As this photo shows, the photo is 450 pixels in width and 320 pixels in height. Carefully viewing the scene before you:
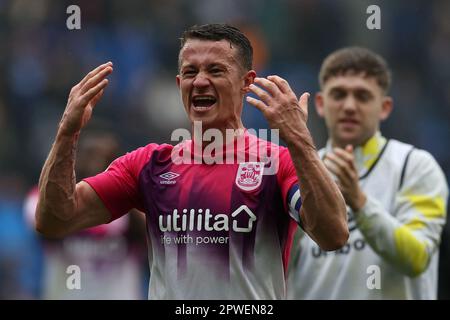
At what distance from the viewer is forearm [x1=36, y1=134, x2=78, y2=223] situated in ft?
16.9

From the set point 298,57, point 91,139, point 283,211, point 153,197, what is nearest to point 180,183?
point 153,197

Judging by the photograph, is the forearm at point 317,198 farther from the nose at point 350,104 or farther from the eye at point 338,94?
the eye at point 338,94

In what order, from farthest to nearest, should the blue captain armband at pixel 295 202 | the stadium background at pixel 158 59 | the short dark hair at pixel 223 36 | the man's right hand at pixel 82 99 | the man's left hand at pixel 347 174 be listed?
the stadium background at pixel 158 59 → the man's left hand at pixel 347 174 → the short dark hair at pixel 223 36 → the man's right hand at pixel 82 99 → the blue captain armband at pixel 295 202

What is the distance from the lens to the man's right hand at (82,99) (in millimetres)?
5094

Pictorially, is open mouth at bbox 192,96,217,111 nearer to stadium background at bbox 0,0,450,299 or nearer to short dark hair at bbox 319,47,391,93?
short dark hair at bbox 319,47,391,93

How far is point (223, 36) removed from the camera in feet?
17.6

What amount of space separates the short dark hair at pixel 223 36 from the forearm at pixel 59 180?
77cm

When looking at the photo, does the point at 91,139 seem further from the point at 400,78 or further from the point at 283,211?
the point at 400,78

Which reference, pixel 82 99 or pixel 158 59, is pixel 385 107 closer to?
pixel 82 99

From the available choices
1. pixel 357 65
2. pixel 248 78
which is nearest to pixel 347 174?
pixel 357 65

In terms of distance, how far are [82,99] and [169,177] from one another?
61cm

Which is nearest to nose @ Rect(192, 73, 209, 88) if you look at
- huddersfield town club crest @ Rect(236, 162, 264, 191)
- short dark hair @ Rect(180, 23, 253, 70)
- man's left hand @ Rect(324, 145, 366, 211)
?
short dark hair @ Rect(180, 23, 253, 70)

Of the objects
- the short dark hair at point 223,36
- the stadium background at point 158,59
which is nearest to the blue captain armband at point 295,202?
the short dark hair at point 223,36
